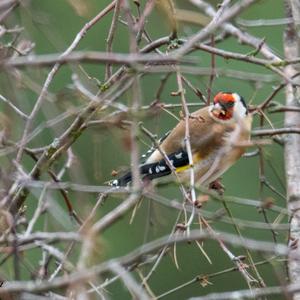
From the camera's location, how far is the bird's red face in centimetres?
423

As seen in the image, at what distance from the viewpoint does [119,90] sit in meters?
2.24

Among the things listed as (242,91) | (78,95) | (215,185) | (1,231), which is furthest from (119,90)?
(242,91)

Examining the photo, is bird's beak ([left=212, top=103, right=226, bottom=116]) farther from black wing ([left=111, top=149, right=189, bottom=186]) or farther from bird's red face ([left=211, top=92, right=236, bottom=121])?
black wing ([left=111, top=149, right=189, bottom=186])

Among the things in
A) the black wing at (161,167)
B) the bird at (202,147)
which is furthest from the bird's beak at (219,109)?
the black wing at (161,167)

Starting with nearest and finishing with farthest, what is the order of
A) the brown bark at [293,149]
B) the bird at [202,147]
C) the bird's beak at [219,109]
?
the brown bark at [293,149] < the bird at [202,147] < the bird's beak at [219,109]

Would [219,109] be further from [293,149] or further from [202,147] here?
[293,149]

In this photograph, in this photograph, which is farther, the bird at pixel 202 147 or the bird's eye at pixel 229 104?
the bird's eye at pixel 229 104

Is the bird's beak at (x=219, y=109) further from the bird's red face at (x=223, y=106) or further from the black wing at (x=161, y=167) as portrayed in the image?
the black wing at (x=161, y=167)

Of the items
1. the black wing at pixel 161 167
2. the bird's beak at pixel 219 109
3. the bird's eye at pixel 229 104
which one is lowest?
the black wing at pixel 161 167

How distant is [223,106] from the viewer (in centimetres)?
428

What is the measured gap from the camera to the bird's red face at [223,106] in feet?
13.9

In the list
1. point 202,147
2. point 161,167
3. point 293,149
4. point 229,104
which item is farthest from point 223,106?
point 293,149

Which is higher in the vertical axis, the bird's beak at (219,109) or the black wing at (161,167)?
the bird's beak at (219,109)

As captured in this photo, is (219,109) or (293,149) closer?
(293,149)
